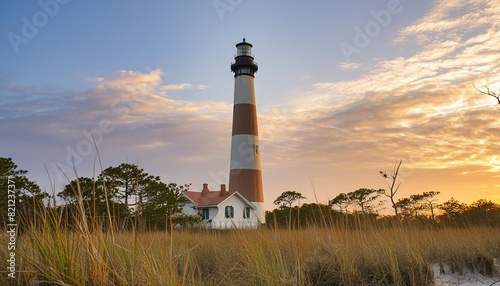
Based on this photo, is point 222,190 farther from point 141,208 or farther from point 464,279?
point 464,279

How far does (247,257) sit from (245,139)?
2045 centimetres

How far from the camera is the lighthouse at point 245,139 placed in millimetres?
24156

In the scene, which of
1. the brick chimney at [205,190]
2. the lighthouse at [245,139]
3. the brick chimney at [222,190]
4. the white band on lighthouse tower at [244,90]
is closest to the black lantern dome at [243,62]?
the lighthouse at [245,139]

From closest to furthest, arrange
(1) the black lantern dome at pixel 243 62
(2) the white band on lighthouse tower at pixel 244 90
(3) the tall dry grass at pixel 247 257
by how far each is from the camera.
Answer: (3) the tall dry grass at pixel 247 257
(2) the white band on lighthouse tower at pixel 244 90
(1) the black lantern dome at pixel 243 62

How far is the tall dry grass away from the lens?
8.24 feet

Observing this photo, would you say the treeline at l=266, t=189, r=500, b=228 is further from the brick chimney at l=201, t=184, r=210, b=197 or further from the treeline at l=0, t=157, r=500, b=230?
the brick chimney at l=201, t=184, r=210, b=197

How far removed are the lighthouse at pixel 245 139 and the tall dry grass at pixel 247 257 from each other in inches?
680

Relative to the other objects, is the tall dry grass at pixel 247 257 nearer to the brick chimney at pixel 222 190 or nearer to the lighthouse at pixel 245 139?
the lighthouse at pixel 245 139

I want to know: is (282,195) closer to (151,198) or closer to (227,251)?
(151,198)

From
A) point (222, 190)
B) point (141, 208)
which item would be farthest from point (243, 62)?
point (141, 208)

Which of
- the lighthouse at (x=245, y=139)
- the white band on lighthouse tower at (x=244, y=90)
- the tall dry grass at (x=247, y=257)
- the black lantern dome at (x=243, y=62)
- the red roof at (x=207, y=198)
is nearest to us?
the tall dry grass at (x=247, y=257)

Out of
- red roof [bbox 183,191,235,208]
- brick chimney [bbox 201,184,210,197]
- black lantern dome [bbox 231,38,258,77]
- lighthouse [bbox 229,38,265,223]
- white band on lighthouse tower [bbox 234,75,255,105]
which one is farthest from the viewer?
brick chimney [bbox 201,184,210,197]

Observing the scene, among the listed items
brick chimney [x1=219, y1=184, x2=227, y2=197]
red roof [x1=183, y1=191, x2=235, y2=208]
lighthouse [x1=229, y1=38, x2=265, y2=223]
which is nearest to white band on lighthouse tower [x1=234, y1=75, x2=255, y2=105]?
lighthouse [x1=229, y1=38, x2=265, y2=223]

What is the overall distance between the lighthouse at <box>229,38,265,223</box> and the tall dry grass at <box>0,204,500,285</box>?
17260mm
